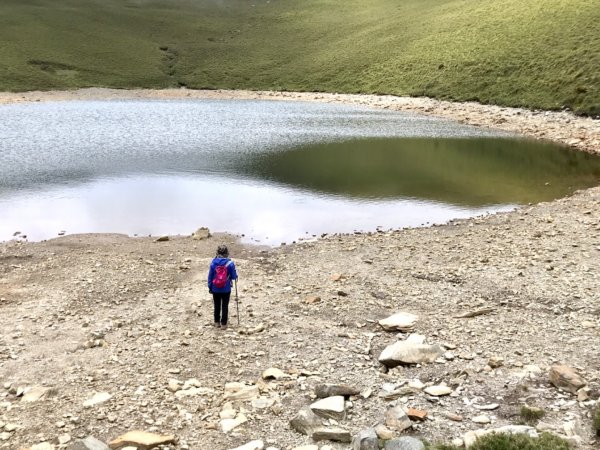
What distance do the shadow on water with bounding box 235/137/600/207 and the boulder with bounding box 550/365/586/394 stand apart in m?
17.7

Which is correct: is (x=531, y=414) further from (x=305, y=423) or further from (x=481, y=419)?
(x=305, y=423)

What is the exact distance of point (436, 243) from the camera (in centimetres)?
1992

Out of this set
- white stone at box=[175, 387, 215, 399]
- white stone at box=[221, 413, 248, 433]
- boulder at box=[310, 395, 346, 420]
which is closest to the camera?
white stone at box=[221, 413, 248, 433]

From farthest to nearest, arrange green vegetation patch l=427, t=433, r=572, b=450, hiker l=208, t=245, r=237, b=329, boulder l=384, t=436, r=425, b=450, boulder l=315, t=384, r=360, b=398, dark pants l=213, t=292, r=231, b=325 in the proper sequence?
1. dark pants l=213, t=292, r=231, b=325
2. hiker l=208, t=245, r=237, b=329
3. boulder l=315, t=384, r=360, b=398
4. boulder l=384, t=436, r=425, b=450
5. green vegetation patch l=427, t=433, r=572, b=450

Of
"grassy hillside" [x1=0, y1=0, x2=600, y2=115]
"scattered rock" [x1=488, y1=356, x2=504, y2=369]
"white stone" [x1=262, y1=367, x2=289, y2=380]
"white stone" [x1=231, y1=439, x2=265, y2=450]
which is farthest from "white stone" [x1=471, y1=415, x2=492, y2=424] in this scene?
"grassy hillside" [x1=0, y1=0, x2=600, y2=115]

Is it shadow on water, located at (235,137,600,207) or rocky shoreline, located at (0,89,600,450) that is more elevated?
shadow on water, located at (235,137,600,207)

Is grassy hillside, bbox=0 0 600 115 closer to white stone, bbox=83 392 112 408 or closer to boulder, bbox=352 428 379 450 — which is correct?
boulder, bbox=352 428 379 450

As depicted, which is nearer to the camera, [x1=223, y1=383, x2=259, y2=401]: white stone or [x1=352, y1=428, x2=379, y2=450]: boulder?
[x1=352, y1=428, x2=379, y2=450]: boulder

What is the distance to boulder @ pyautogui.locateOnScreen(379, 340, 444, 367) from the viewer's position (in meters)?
10.8

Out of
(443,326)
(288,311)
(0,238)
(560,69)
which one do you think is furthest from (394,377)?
(560,69)

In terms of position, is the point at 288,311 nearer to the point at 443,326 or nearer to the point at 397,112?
the point at 443,326

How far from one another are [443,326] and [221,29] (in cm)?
13203

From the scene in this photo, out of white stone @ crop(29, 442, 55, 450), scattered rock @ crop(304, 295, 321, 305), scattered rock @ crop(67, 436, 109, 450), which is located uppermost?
scattered rock @ crop(304, 295, 321, 305)

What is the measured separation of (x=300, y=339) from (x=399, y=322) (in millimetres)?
2454
